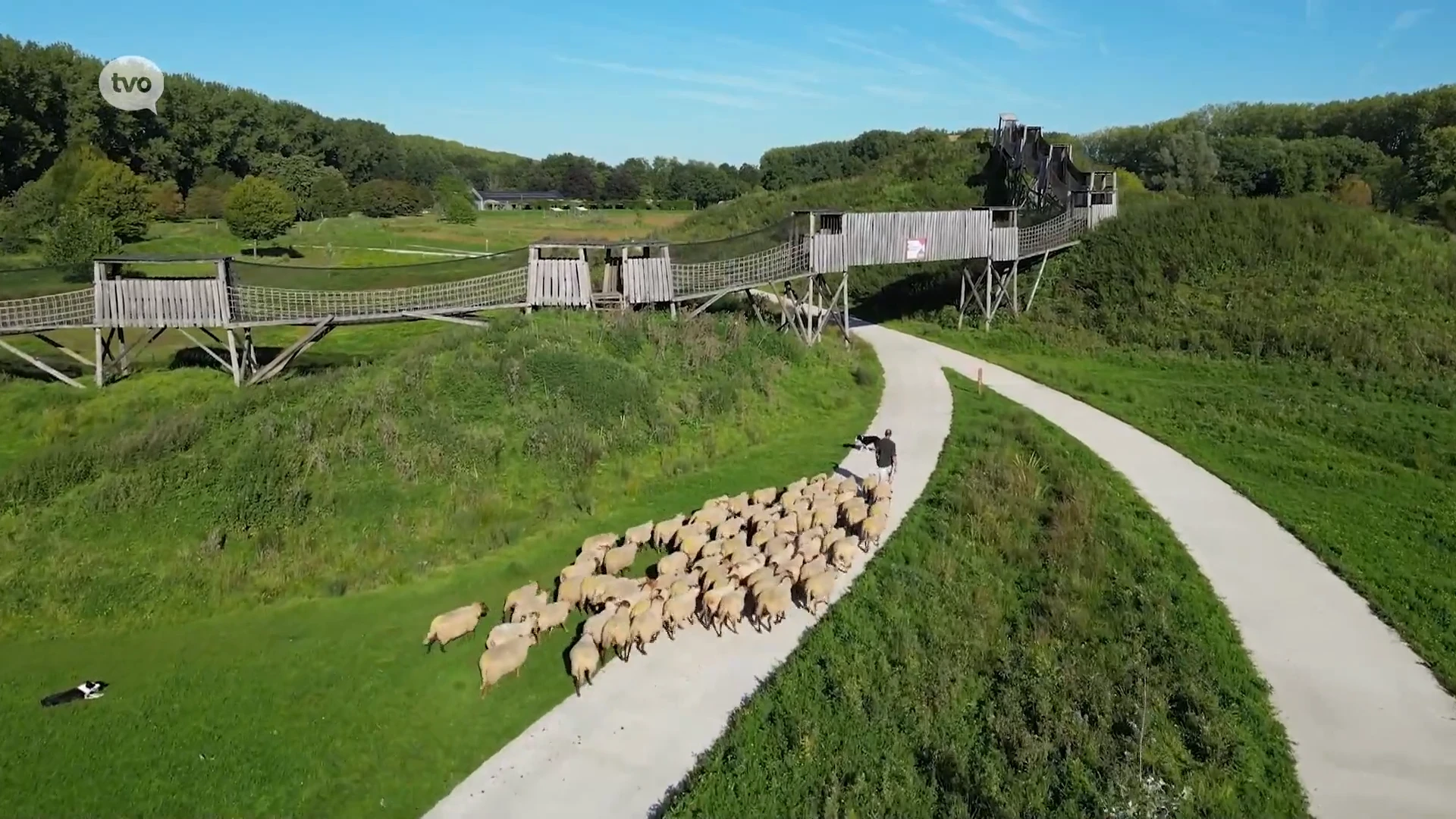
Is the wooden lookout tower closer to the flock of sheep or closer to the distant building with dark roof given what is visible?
the flock of sheep

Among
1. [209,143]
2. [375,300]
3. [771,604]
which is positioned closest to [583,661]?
[771,604]

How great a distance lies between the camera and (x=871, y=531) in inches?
629

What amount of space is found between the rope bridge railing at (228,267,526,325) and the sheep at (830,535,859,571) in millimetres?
14897

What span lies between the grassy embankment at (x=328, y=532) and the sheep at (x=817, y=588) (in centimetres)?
396

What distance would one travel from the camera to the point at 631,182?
132 metres

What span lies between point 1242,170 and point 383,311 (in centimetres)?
7117

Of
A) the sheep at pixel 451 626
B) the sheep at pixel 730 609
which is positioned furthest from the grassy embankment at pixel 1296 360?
the sheep at pixel 451 626

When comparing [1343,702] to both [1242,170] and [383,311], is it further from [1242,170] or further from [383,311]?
[1242,170]

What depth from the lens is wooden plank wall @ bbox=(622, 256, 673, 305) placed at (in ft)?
88.6

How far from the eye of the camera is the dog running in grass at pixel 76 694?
37.2 feet

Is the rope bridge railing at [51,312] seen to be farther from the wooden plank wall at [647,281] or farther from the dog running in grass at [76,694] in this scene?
the dog running in grass at [76,694]

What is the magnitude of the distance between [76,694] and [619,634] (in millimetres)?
7079

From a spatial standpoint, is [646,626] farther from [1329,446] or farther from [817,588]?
[1329,446]

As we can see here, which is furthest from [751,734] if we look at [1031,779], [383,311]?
[383,311]
